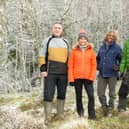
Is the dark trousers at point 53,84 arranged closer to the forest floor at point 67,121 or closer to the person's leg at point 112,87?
the forest floor at point 67,121

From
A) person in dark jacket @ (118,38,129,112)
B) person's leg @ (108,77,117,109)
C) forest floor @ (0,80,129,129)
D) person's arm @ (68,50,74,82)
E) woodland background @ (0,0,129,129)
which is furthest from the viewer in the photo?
person's leg @ (108,77,117,109)

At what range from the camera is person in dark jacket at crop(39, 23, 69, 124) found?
8.30m

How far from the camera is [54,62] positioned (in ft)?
27.4

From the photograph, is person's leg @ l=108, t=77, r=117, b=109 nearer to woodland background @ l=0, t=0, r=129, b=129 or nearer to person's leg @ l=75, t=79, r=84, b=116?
woodland background @ l=0, t=0, r=129, b=129

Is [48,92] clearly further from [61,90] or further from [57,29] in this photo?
[57,29]

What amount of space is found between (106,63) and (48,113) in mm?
1545

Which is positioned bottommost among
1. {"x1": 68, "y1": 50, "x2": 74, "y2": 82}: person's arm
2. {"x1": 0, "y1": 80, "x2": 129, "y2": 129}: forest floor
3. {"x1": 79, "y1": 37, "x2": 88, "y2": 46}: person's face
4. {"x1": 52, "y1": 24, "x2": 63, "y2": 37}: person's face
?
{"x1": 0, "y1": 80, "x2": 129, "y2": 129}: forest floor

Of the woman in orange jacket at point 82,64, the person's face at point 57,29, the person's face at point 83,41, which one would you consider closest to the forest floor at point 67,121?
the woman in orange jacket at point 82,64

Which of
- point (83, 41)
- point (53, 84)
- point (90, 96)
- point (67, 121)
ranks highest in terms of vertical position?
point (83, 41)

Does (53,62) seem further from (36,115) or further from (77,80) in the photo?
(36,115)

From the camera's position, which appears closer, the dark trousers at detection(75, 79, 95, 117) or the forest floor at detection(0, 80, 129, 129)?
the forest floor at detection(0, 80, 129, 129)

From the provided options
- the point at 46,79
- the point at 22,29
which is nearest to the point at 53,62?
the point at 46,79

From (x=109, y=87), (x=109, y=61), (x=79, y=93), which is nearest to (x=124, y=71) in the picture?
(x=109, y=61)

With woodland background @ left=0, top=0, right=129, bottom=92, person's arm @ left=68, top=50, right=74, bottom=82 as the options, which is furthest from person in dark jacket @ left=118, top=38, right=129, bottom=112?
woodland background @ left=0, top=0, right=129, bottom=92
